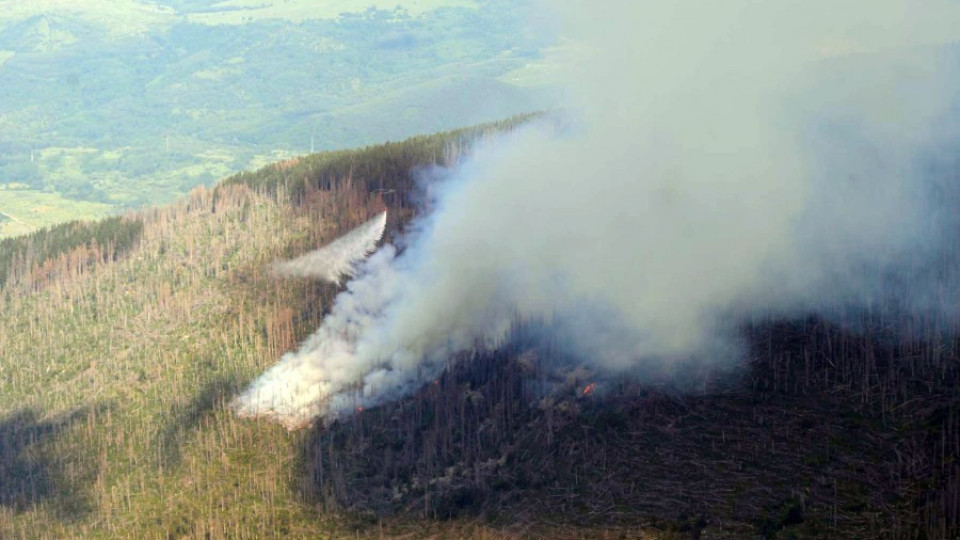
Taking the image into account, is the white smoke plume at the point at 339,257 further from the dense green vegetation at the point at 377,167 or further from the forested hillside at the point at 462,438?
the dense green vegetation at the point at 377,167

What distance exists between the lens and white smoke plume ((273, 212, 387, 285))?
120 meters

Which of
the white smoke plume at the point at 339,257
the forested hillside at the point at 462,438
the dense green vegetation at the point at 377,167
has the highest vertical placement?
the dense green vegetation at the point at 377,167

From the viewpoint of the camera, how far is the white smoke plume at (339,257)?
4729 inches

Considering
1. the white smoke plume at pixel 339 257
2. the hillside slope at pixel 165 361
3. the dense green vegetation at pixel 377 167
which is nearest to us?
the hillside slope at pixel 165 361

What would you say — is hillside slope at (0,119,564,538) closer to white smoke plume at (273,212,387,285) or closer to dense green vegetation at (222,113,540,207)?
dense green vegetation at (222,113,540,207)

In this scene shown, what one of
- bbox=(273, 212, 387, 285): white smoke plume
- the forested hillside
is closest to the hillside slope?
the forested hillside

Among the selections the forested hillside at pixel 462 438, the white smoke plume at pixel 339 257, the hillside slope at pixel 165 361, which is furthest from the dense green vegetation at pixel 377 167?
the forested hillside at pixel 462 438

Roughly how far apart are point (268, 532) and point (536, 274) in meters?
29.0

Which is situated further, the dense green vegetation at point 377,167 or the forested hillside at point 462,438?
the dense green vegetation at point 377,167

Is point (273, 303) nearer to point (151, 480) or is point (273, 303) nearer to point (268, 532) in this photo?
point (151, 480)

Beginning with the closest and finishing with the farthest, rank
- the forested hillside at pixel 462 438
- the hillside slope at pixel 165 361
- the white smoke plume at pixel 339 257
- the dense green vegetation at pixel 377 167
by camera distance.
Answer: the forested hillside at pixel 462 438 → the hillside slope at pixel 165 361 → the white smoke plume at pixel 339 257 → the dense green vegetation at pixel 377 167

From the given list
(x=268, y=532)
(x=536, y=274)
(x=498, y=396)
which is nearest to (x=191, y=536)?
(x=268, y=532)

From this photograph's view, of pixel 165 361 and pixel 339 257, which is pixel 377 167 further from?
pixel 165 361

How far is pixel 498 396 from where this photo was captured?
9438cm
